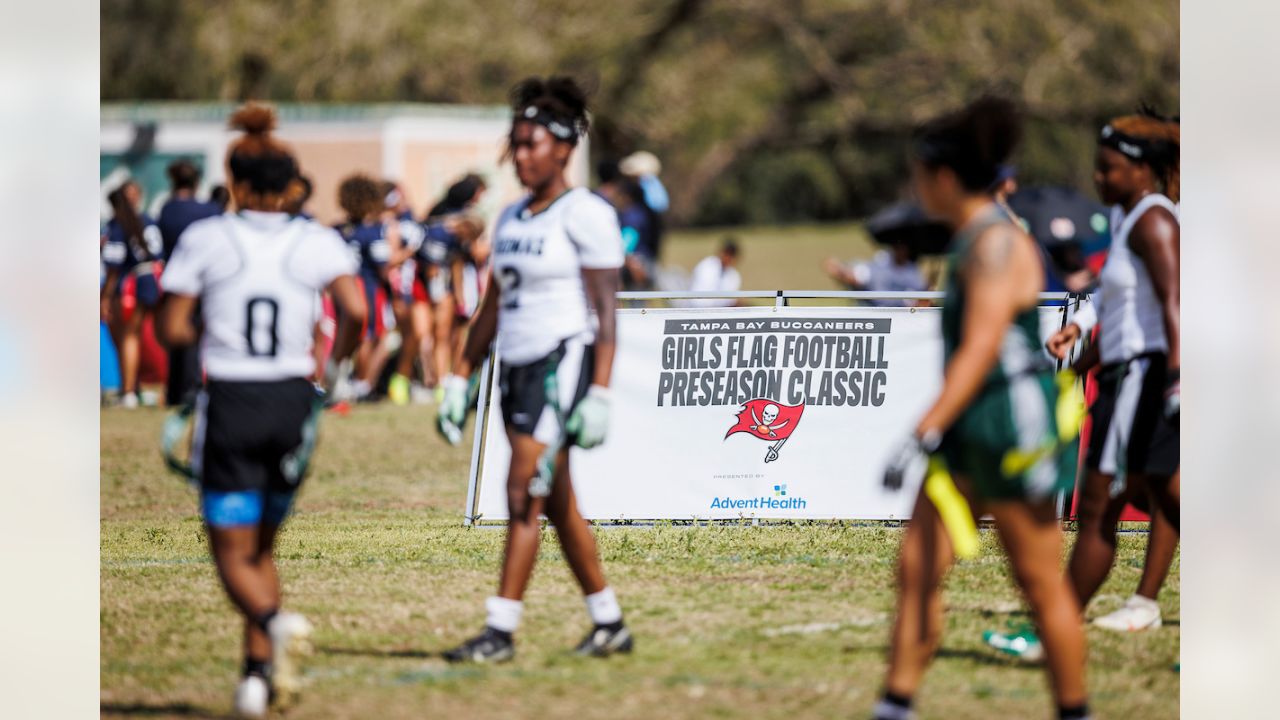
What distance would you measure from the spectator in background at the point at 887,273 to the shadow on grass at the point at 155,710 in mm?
11450

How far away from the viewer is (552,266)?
6.18 m

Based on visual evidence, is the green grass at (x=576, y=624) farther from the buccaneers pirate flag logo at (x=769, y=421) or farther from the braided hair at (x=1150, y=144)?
the braided hair at (x=1150, y=144)

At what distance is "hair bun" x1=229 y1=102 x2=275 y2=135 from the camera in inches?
237

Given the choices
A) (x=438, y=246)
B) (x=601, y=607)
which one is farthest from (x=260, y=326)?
(x=438, y=246)

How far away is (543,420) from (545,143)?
3.41 ft

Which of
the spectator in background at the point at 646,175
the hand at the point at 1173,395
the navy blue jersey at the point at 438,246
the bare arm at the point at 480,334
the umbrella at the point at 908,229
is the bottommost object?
the hand at the point at 1173,395

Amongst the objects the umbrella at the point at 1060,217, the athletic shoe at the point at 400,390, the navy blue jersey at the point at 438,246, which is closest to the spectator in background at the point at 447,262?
the navy blue jersey at the point at 438,246

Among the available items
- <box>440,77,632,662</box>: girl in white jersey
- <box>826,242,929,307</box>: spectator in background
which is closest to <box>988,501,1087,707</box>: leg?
<box>440,77,632,662</box>: girl in white jersey

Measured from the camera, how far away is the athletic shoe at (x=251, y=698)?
18.0ft

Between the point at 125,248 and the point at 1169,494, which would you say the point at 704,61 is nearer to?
the point at 125,248

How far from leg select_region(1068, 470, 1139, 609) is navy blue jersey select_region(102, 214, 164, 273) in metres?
11.6

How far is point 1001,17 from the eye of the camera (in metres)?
35.1

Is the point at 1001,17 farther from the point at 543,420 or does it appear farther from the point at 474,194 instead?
the point at 543,420

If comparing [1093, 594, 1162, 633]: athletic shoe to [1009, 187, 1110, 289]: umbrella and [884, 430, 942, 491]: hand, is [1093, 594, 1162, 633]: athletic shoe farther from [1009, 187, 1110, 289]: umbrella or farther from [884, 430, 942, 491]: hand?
[1009, 187, 1110, 289]: umbrella
